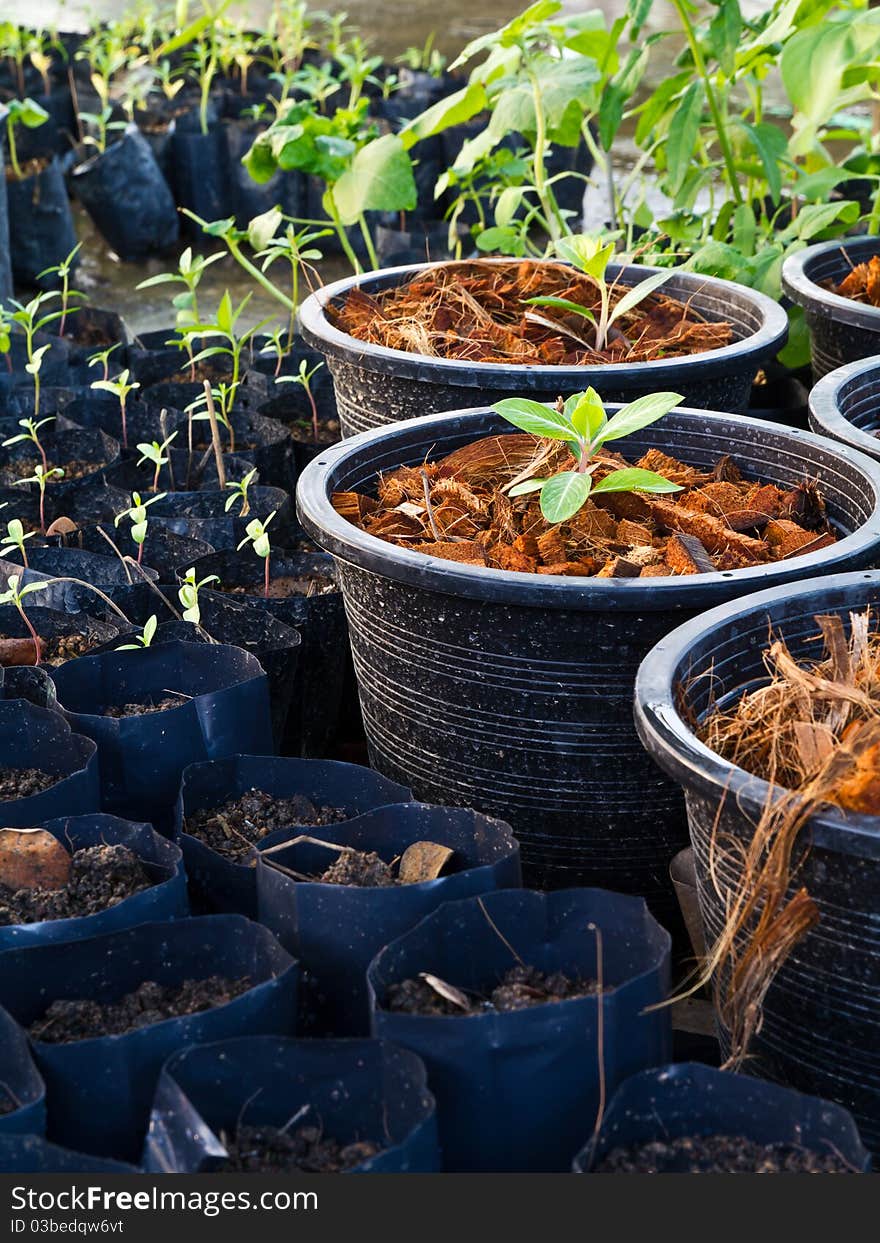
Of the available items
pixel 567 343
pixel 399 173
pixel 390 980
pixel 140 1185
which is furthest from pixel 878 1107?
pixel 399 173

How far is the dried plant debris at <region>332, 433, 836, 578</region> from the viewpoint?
5.23 ft

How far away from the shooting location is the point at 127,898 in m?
1.28

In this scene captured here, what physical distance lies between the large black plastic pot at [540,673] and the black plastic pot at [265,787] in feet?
0.49

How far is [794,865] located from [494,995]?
0.27 m

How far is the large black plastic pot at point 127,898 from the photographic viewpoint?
4.09 ft

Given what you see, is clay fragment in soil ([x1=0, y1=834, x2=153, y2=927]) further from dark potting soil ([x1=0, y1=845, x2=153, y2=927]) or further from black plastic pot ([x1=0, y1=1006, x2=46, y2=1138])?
black plastic pot ([x1=0, y1=1006, x2=46, y2=1138])

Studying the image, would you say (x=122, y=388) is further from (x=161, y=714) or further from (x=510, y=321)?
(x=161, y=714)

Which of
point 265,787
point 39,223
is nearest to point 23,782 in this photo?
point 265,787

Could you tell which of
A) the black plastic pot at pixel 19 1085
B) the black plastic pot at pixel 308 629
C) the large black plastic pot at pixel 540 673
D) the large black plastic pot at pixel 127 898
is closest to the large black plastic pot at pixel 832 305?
the large black plastic pot at pixel 540 673

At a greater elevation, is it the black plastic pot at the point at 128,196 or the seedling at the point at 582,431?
the black plastic pot at the point at 128,196

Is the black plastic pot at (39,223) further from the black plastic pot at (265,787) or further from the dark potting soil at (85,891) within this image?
the dark potting soil at (85,891)

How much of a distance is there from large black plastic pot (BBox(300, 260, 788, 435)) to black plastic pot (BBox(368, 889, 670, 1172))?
0.93 meters

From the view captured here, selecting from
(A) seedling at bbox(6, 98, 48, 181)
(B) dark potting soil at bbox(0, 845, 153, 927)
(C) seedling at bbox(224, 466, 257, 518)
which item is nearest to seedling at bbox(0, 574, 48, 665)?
(C) seedling at bbox(224, 466, 257, 518)

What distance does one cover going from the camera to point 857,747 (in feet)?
3.78
